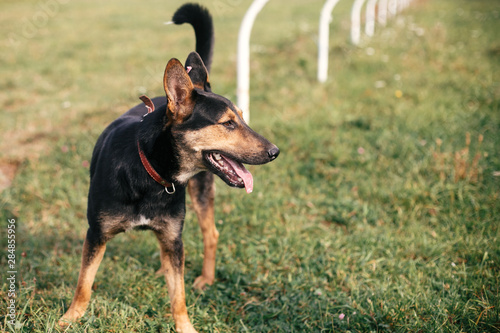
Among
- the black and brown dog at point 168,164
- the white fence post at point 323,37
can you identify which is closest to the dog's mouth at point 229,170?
the black and brown dog at point 168,164

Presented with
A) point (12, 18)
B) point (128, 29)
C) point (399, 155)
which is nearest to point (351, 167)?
point (399, 155)

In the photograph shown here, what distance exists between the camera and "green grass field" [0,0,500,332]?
116 inches

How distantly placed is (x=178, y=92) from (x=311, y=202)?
2.36 metres

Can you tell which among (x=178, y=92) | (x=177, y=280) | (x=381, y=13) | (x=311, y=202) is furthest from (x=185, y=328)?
(x=381, y=13)

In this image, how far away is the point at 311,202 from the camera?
4426mm

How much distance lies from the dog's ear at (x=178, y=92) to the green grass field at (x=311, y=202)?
54.5 inches

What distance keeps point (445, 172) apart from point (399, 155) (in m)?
0.62

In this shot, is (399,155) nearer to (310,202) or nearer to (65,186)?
(310,202)

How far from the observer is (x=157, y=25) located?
46.1ft

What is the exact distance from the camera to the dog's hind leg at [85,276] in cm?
267

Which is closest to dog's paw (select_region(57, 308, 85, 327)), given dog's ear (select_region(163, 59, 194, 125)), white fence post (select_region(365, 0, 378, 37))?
dog's ear (select_region(163, 59, 194, 125))

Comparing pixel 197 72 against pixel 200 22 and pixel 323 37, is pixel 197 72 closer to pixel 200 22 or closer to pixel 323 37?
pixel 200 22

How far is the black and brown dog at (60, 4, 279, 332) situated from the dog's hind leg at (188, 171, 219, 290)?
48cm

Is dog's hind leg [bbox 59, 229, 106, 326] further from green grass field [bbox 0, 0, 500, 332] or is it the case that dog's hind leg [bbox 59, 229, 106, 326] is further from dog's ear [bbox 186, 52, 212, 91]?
dog's ear [bbox 186, 52, 212, 91]
